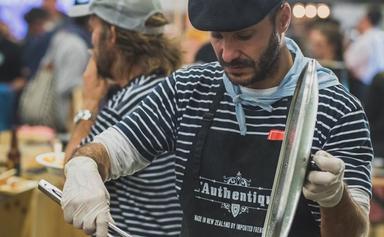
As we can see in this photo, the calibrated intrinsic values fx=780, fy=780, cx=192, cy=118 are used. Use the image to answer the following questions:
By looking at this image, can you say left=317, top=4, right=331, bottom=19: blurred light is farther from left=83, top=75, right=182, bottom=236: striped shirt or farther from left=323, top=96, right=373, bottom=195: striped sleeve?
left=323, top=96, right=373, bottom=195: striped sleeve

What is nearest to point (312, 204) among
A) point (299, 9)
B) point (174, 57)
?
point (174, 57)

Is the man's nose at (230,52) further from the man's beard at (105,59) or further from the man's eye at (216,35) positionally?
the man's beard at (105,59)

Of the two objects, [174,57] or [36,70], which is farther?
[36,70]

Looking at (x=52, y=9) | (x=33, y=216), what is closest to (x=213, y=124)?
(x=33, y=216)

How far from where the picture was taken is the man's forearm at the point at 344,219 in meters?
1.61

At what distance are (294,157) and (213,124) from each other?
51 centimetres

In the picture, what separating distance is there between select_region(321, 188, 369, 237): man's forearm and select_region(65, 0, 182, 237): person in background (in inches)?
34.2

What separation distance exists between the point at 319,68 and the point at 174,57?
3.04 ft

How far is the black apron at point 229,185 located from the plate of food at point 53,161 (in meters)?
0.91

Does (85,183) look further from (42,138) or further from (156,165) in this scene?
(42,138)

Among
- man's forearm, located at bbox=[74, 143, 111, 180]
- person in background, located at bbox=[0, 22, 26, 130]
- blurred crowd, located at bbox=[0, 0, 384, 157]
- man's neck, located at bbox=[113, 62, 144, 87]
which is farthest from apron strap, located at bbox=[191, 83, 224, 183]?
person in background, located at bbox=[0, 22, 26, 130]

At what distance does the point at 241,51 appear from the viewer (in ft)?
5.80

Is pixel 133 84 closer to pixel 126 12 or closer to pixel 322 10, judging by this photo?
pixel 126 12

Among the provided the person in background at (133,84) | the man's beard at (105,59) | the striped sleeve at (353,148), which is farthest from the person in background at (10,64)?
the striped sleeve at (353,148)
